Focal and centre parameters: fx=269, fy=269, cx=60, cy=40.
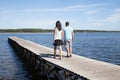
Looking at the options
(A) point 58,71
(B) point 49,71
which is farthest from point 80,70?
(B) point 49,71

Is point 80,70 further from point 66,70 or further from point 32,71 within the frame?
point 32,71

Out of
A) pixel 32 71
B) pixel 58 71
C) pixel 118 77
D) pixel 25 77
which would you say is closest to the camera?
pixel 118 77

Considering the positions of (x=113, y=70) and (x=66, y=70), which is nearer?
(x=113, y=70)

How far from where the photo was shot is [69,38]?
14.4 m

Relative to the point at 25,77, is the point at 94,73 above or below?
above

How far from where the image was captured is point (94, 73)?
10.4 meters

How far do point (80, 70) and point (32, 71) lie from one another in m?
9.07

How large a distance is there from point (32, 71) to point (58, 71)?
19.8ft

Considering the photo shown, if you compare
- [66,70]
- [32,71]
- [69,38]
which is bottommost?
[32,71]

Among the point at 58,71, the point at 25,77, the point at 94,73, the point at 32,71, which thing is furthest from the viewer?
the point at 32,71

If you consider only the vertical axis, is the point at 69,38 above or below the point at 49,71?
above

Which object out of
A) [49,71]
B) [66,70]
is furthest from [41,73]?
[66,70]

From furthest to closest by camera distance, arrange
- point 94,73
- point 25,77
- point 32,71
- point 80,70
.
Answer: point 32,71
point 25,77
point 80,70
point 94,73

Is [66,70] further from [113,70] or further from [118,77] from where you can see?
[118,77]
